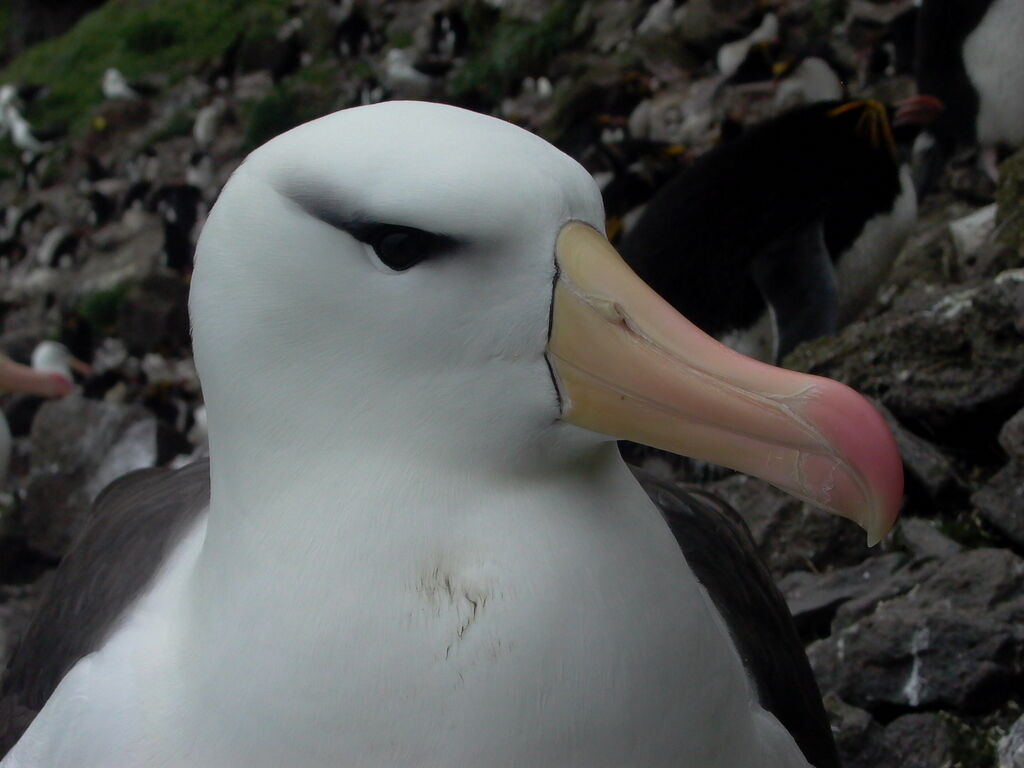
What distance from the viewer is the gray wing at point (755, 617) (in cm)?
251

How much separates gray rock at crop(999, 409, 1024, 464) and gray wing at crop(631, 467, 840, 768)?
0.92m

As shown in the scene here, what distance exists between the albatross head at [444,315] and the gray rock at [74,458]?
567cm

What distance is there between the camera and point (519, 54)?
1228 centimetres

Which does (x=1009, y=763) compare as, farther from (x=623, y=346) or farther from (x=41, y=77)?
(x=41, y=77)

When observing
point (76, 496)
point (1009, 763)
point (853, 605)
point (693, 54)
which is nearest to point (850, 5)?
point (693, 54)

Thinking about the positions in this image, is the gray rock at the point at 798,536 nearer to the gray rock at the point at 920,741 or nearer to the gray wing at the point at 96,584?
the gray rock at the point at 920,741

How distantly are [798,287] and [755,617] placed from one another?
371cm

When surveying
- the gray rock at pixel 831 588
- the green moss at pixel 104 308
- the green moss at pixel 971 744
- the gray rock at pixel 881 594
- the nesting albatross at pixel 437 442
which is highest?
the nesting albatross at pixel 437 442

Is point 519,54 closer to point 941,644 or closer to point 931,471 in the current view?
point 931,471

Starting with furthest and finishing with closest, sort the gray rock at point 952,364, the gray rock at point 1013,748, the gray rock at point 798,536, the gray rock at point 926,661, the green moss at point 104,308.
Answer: the green moss at point 104,308 < the gray rock at point 798,536 < the gray rock at point 952,364 < the gray rock at point 926,661 < the gray rock at point 1013,748

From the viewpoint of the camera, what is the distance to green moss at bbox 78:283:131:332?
1254cm

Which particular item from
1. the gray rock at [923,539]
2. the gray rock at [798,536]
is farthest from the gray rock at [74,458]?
the gray rock at [923,539]

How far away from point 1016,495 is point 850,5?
7095mm

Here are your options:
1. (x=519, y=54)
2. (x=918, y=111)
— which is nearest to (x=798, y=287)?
(x=918, y=111)
